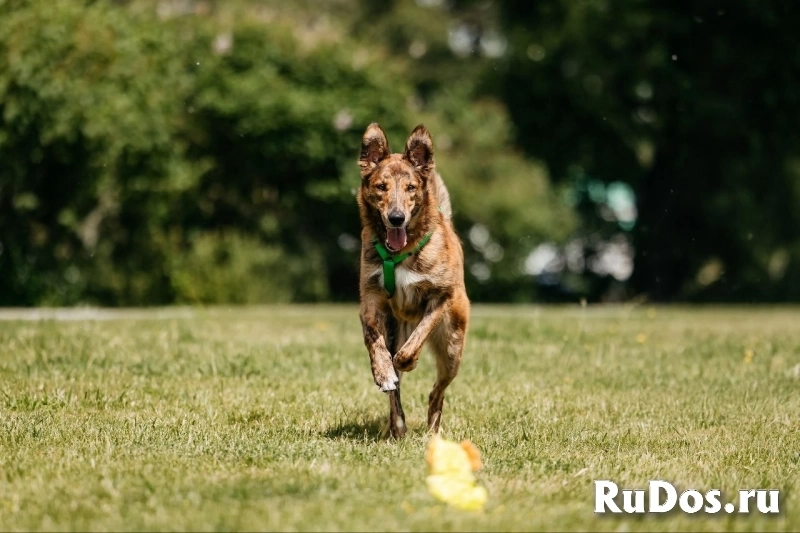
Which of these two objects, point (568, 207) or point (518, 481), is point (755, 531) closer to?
point (518, 481)

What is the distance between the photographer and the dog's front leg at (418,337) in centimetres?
627

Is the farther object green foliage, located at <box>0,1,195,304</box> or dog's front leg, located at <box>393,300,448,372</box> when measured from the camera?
green foliage, located at <box>0,1,195,304</box>

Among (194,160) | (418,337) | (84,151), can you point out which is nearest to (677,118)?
(194,160)

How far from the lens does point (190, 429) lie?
20.6 feet

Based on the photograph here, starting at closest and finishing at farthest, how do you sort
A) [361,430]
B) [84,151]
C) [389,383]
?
[389,383]
[361,430]
[84,151]

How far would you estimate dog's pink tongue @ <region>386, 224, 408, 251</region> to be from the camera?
6.45m

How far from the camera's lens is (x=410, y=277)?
6.46m

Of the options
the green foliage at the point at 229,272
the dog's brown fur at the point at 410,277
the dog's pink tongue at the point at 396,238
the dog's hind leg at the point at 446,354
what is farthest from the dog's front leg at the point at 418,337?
the green foliage at the point at 229,272

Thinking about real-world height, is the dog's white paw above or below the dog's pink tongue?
below

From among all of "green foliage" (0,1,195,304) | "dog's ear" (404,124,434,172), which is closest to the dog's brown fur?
"dog's ear" (404,124,434,172)

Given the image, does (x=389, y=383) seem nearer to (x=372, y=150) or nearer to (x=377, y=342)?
(x=377, y=342)

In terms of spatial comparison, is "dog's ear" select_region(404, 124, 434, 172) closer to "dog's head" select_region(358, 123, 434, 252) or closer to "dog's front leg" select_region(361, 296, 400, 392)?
"dog's head" select_region(358, 123, 434, 252)

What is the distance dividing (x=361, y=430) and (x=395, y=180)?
1515 mm

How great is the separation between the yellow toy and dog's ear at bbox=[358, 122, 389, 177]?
257 cm
